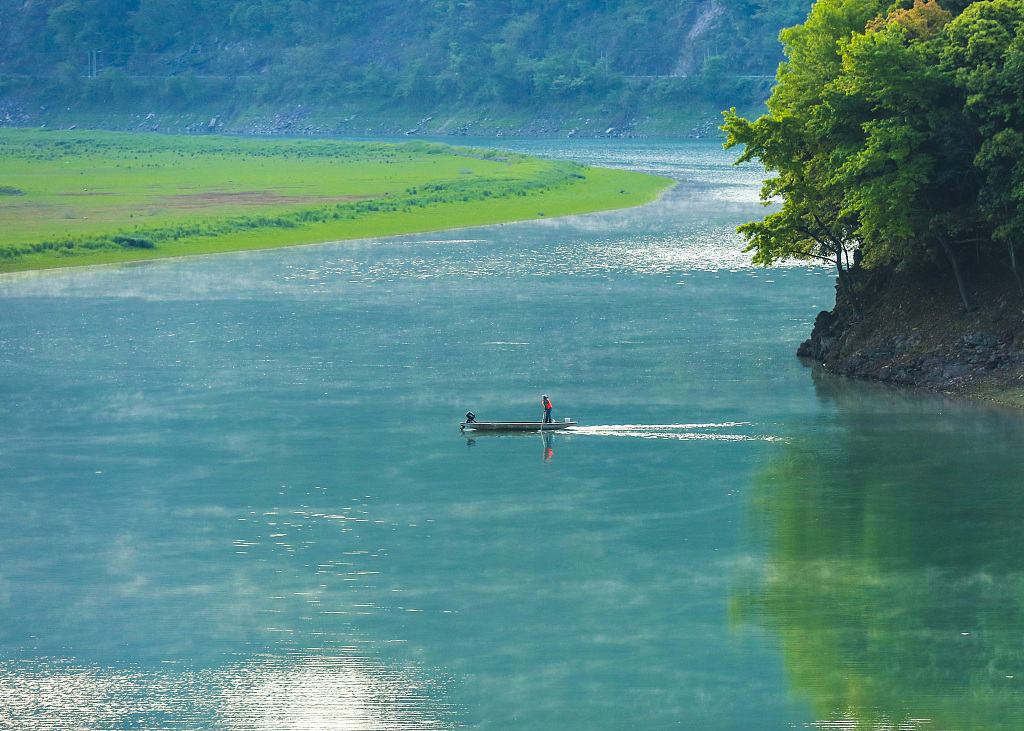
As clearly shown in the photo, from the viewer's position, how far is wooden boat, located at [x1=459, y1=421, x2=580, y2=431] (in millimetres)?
45406

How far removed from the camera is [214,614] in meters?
30.5

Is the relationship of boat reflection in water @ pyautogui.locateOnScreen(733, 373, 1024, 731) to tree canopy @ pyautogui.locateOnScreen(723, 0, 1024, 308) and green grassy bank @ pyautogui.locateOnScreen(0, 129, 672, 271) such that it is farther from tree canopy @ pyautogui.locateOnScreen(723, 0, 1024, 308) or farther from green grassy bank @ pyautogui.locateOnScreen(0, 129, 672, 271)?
green grassy bank @ pyautogui.locateOnScreen(0, 129, 672, 271)

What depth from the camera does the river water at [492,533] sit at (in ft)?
86.6

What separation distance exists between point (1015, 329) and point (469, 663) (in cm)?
3009

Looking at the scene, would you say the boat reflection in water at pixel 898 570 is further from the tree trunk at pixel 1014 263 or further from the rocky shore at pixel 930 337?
the tree trunk at pixel 1014 263

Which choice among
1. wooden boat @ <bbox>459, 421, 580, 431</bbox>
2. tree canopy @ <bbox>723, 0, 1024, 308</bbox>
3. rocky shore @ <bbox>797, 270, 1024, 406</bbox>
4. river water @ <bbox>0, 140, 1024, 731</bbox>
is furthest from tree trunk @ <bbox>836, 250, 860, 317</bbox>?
wooden boat @ <bbox>459, 421, 580, 431</bbox>

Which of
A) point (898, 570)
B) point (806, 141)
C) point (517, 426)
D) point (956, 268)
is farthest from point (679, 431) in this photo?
point (806, 141)

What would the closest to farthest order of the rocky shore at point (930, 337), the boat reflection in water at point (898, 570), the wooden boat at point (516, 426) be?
the boat reflection in water at point (898, 570), the wooden boat at point (516, 426), the rocky shore at point (930, 337)

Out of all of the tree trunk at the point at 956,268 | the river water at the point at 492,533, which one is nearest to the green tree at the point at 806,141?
the tree trunk at the point at 956,268

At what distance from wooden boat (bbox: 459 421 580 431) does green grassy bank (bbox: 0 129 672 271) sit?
5372 centimetres

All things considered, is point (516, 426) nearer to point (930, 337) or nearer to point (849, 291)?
point (930, 337)

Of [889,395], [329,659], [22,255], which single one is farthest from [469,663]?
[22,255]

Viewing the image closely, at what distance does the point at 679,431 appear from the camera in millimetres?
45844

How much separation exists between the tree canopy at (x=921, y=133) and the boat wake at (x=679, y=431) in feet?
32.6
